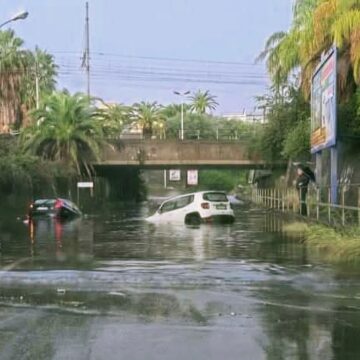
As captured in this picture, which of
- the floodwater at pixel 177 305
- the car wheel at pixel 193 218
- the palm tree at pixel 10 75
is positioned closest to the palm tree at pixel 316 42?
the car wheel at pixel 193 218

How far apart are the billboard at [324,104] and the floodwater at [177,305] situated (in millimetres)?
7040

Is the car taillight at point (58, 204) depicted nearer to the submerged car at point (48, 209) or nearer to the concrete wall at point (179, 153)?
the submerged car at point (48, 209)

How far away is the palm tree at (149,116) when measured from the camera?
9988 centimetres

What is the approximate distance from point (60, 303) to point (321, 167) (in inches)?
858

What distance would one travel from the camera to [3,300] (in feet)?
33.8

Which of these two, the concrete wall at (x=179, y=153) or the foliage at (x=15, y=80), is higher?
the foliage at (x=15, y=80)

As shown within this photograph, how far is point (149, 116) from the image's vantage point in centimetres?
10100

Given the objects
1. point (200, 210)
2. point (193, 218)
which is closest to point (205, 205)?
point (200, 210)

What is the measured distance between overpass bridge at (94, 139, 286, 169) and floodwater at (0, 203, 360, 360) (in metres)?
40.3

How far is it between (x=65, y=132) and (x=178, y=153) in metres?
9.29

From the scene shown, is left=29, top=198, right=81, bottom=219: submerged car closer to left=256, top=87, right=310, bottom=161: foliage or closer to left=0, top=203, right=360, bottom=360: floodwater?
left=256, top=87, right=310, bottom=161: foliage

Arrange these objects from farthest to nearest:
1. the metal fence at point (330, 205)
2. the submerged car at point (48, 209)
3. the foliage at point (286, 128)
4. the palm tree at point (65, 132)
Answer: the palm tree at point (65, 132), the submerged car at point (48, 209), the foliage at point (286, 128), the metal fence at point (330, 205)

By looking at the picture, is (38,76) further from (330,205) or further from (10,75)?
(330,205)

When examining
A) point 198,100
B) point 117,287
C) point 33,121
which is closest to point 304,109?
point 33,121
